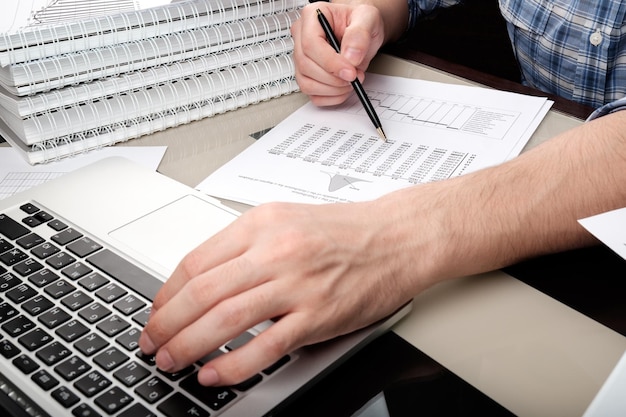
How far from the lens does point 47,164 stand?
0.81m

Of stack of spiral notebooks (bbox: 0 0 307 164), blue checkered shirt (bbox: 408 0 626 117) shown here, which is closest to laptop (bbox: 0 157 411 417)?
stack of spiral notebooks (bbox: 0 0 307 164)

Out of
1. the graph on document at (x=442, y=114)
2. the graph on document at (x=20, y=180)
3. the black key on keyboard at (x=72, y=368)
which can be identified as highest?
the graph on document at (x=20, y=180)

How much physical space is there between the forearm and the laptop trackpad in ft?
0.56

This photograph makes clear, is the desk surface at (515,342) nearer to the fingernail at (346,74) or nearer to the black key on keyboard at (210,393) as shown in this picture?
the black key on keyboard at (210,393)

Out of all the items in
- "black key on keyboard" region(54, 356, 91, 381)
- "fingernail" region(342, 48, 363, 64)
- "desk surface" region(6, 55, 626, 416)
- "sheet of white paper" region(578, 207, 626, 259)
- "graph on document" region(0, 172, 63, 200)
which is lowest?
"desk surface" region(6, 55, 626, 416)

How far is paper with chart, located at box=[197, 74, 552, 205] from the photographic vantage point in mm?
747

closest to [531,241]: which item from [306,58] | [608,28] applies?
[306,58]

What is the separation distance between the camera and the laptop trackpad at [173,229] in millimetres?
609

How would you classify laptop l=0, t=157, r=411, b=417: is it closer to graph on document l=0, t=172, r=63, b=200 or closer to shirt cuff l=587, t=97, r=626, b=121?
graph on document l=0, t=172, r=63, b=200

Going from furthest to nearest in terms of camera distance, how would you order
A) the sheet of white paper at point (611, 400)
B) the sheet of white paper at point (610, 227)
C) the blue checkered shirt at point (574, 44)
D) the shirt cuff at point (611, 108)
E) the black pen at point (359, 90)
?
the blue checkered shirt at point (574, 44) < the black pen at point (359, 90) < the shirt cuff at point (611, 108) < the sheet of white paper at point (610, 227) < the sheet of white paper at point (611, 400)

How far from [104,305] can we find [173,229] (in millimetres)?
123

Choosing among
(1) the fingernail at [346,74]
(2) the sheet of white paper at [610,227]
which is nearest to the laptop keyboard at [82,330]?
(2) the sheet of white paper at [610,227]

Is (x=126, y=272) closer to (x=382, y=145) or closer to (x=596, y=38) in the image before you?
(x=382, y=145)

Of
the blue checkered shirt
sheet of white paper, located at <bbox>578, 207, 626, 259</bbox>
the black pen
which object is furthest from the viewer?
the blue checkered shirt
